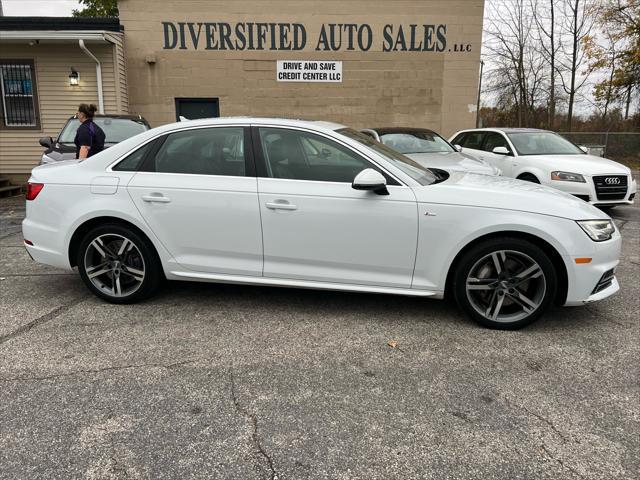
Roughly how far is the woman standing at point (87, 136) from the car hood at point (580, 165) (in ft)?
22.8

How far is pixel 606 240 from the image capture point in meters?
3.66

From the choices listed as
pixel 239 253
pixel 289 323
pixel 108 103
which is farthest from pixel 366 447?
pixel 108 103

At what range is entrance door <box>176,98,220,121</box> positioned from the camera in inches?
536

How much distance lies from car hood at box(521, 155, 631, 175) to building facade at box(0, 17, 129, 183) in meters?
10.0

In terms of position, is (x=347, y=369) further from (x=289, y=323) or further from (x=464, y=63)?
(x=464, y=63)

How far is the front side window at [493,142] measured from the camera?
9.26 m

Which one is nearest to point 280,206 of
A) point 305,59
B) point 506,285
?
point 506,285

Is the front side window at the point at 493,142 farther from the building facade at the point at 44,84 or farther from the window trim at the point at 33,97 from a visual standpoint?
the window trim at the point at 33,97

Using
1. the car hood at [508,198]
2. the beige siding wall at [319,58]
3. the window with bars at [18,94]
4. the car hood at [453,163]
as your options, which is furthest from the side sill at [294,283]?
the window with bars at [18,94]

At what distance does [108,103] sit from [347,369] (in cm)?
1161

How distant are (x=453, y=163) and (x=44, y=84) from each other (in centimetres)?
1043

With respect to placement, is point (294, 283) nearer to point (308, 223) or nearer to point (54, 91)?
point (308, 223)

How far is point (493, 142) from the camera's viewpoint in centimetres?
959

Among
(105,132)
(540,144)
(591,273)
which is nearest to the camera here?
(591,273)
